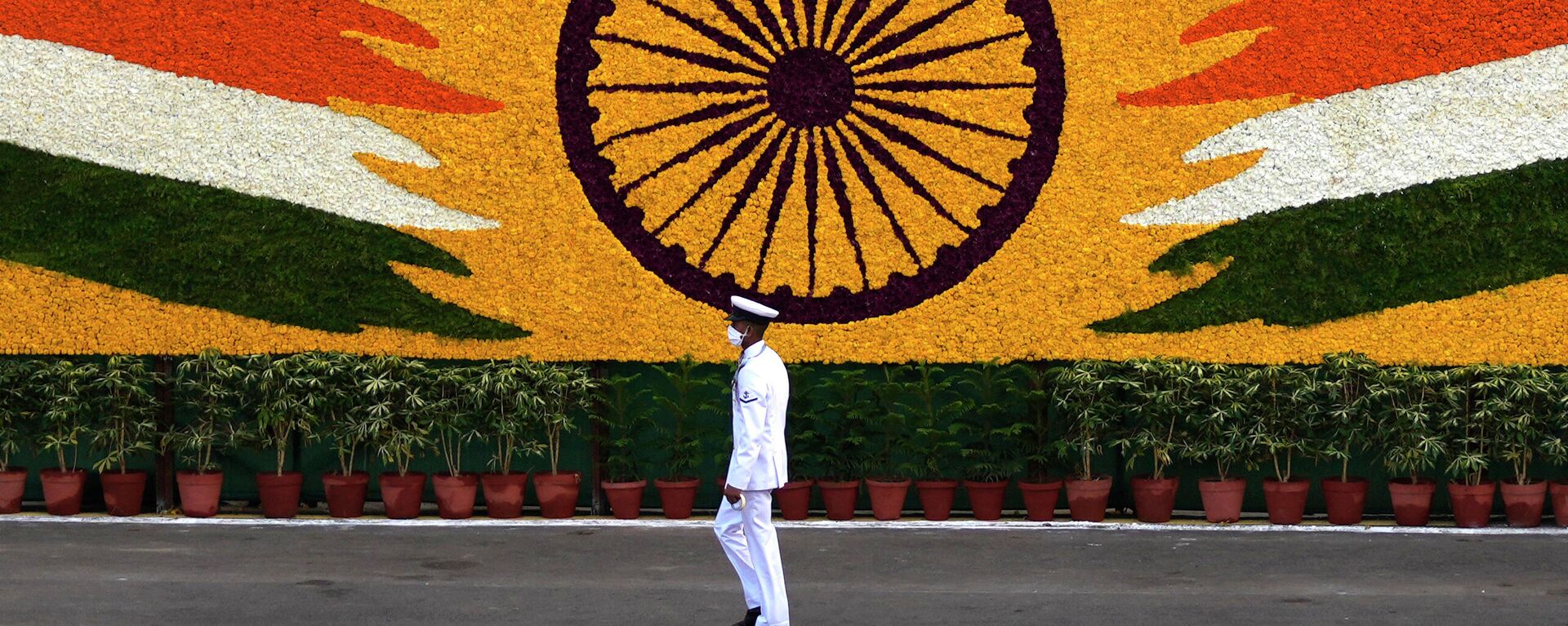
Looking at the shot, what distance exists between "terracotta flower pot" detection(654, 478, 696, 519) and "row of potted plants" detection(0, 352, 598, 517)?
2.05 ft

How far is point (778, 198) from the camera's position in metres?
12.6

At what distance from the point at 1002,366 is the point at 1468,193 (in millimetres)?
3340

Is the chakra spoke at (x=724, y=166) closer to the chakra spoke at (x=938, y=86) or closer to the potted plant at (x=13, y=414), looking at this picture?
the chakra spoke at (x=938, y=86)

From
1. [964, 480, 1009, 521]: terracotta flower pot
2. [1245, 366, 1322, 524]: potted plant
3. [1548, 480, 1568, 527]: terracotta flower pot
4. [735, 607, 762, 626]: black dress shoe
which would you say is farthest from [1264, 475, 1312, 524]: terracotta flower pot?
[735, 607, 762, 626]: black dress shoe

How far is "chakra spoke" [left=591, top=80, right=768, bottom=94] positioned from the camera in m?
12.6

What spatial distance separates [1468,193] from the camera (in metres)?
12.2

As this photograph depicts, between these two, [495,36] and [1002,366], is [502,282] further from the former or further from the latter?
[1002,366]

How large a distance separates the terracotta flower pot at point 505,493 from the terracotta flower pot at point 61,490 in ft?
9.47

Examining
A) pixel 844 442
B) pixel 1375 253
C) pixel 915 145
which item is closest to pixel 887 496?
pixel 844 442

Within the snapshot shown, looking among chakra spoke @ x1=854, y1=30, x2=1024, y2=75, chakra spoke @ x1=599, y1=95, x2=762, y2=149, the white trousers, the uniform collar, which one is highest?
chakra spoke @ x1=854, y1=30, x2=1024, y2=75

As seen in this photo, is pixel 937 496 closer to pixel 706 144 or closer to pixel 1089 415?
pixel 1089 415

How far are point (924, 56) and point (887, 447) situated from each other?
274 centimetres

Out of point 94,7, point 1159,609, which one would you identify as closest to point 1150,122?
point 1159,609

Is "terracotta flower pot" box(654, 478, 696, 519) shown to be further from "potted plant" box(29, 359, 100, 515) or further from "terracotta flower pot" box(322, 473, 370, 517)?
"potted plant" box(29, 359, 100, 515)
